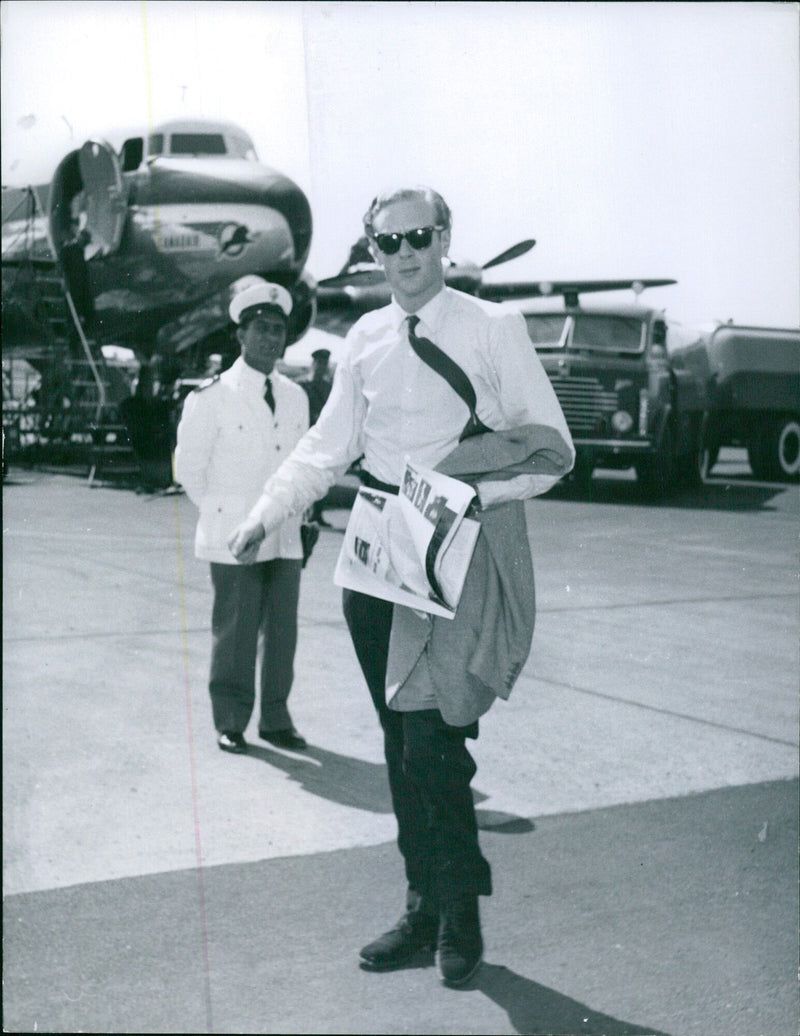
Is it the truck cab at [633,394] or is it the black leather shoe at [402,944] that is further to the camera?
the black leather shoe at [402,944]

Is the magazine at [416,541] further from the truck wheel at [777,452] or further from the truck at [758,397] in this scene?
the truck wheel at [777,452]

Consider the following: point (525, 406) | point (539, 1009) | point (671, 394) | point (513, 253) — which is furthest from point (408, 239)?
point (539, 1009)

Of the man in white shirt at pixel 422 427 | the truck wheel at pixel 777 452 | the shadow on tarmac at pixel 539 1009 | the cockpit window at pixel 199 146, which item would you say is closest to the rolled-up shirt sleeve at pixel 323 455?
the man in white shirt at pixel 422 427

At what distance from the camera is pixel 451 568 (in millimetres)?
1817

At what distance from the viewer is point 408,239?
169cm

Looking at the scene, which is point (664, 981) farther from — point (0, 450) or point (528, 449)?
point (0, 450)

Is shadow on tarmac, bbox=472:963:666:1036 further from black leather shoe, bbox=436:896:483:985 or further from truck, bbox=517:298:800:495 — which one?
truck, bbox=517:298:800:495

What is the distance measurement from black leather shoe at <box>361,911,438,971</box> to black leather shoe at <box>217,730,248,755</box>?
1.88 meters

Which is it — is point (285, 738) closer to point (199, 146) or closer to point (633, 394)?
point (199, 146)

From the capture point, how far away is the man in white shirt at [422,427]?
1.77m

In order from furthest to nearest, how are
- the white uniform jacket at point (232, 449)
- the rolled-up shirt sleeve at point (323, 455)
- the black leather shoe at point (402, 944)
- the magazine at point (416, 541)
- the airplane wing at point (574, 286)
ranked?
the white uniform jacket at point (232, 449) < the black leather shoe at point (402, 944) < the rolled-up shirt sleeve at point (323, 455) < the airplane wing at point (574, 286) < the magazine at point (416, 541)

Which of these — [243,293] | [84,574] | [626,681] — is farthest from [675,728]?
[84,574]

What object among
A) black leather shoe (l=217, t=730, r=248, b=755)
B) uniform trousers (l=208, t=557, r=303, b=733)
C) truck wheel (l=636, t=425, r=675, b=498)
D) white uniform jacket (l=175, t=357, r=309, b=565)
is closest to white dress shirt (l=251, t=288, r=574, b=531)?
truck wheel (l=636, t=425, r=675, b=498)

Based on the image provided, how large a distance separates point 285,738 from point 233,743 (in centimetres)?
22
